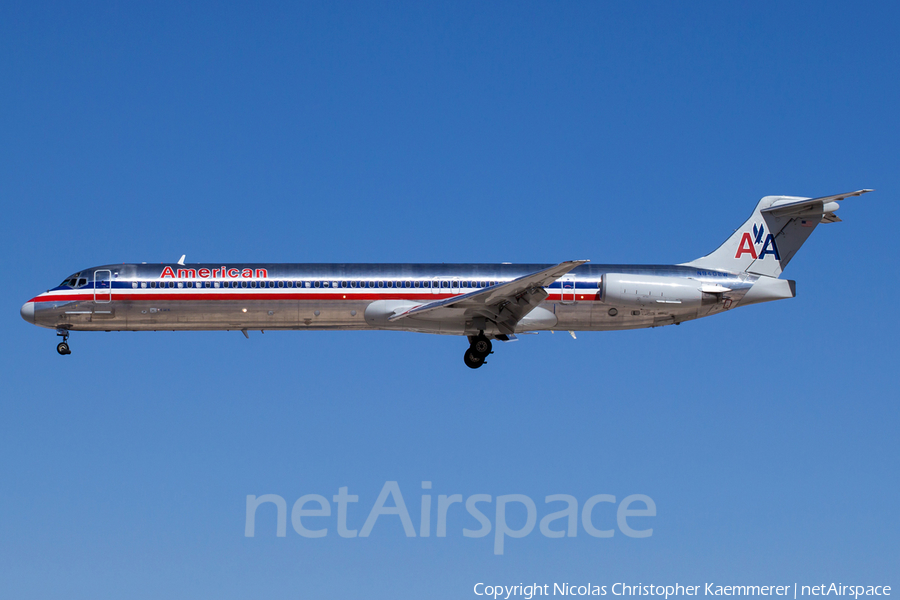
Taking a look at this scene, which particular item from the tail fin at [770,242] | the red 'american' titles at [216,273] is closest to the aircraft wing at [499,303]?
the red 'american' titles at [216,273]

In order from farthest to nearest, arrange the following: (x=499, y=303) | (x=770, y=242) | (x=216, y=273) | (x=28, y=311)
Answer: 1. (x=770, y=242)
2. (x=28, y=311)
3. (x=216, y=273)
4. (x=499, y=303)

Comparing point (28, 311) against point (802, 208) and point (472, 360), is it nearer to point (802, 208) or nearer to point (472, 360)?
point (472, 360)

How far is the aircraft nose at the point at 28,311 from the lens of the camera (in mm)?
33438

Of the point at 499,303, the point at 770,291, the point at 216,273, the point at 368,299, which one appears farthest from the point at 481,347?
the point at 770,291

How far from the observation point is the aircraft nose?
110ft

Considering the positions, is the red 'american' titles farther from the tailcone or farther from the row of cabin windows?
the tailcone

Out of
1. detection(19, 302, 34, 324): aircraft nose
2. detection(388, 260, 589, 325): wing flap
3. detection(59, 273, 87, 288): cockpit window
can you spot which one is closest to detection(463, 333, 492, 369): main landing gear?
detection(388, 260, 589, 325): wing flap

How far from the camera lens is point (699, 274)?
113 feet

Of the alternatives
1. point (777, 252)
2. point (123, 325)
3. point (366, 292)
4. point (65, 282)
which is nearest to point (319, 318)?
point (366, 292)

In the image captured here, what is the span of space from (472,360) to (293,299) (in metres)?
6.45

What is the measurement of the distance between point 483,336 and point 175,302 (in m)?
10.5

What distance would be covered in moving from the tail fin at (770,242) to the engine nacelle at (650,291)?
8.99ft

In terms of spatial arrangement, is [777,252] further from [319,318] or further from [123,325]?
[123,325]

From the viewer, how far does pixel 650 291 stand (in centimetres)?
3244
